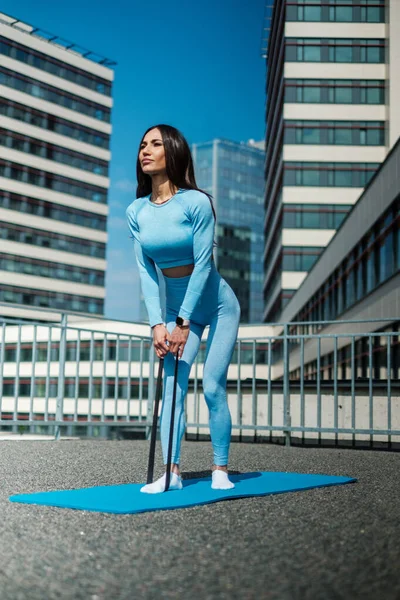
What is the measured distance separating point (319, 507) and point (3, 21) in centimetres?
8117

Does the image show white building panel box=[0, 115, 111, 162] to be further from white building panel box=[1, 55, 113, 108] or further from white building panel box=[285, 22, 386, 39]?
white building panel box=[285, 22, 386, 39]

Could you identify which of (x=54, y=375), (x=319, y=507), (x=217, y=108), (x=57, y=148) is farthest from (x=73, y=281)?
(x=217, y=108)

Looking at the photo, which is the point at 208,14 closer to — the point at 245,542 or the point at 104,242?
the point at 104,242

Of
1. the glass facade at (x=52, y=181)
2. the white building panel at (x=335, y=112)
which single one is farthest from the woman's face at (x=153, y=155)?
the glass facade at (x=52, y=181)

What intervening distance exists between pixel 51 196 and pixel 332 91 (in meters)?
36.1

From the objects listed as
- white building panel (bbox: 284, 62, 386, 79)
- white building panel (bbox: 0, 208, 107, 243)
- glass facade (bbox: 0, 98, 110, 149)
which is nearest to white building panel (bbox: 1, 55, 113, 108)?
glass facade (bbox: 0, 98, 110, 149)

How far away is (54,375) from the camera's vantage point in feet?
30.7

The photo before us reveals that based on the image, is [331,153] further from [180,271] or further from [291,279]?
[180,271]

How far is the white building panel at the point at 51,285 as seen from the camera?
7650cm

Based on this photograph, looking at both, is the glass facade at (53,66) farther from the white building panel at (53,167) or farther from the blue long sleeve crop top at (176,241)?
the blue long sleeve crop top at (176,241)

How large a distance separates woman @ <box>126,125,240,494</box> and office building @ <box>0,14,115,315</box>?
230 feet

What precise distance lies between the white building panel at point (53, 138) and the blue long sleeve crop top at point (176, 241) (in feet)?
252

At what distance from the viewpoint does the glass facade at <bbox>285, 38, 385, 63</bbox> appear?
5366 cm

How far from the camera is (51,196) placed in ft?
267
